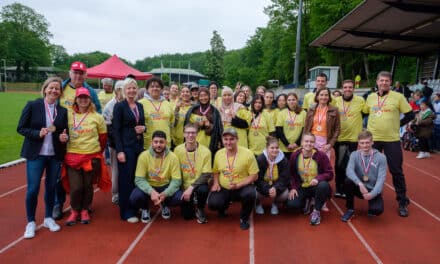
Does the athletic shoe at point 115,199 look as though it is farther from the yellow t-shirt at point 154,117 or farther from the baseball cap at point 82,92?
the baseball cap at point 82,92

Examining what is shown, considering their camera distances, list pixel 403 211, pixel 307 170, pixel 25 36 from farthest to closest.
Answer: pixel 25 36, pixel 403 211, pixel 307 170

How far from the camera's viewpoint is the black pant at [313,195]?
14.1 ft

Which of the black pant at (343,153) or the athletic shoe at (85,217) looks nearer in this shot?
the athletic shoe at (85,217)

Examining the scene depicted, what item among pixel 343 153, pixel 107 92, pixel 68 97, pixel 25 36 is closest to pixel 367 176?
pixel 343 153

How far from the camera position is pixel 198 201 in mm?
4309

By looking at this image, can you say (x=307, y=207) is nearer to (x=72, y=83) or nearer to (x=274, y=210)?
(x=274, y=210)

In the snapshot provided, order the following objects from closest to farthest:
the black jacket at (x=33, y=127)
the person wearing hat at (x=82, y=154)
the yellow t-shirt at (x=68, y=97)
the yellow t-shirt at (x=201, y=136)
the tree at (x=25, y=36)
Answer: the black jacket at (x=33, y=127) < the person wearing hat at (x=82, y=154) < the yellow t-shirt at (x=68, y=97) < the yellow t-shirt at (x=201, y=136) < the tree at (x=25, y=36)

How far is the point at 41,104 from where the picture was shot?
3.82 m

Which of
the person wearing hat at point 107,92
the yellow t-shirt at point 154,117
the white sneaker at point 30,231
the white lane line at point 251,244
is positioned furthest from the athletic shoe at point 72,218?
the person wearing hat at point 107,92

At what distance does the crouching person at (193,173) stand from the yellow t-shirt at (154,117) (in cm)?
37

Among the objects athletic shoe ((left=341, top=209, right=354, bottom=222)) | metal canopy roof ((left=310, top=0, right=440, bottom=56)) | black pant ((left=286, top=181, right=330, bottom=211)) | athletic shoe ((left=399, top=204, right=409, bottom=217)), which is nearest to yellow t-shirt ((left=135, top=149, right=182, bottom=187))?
black pant ((left=286, top=181, right=330, bottom=211))

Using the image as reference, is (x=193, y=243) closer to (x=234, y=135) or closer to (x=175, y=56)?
(x=234, y=135)

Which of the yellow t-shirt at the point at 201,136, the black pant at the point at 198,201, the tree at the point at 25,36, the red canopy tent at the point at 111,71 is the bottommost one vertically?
the black pant at the point at 198,201

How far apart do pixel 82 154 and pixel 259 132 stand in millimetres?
2550
